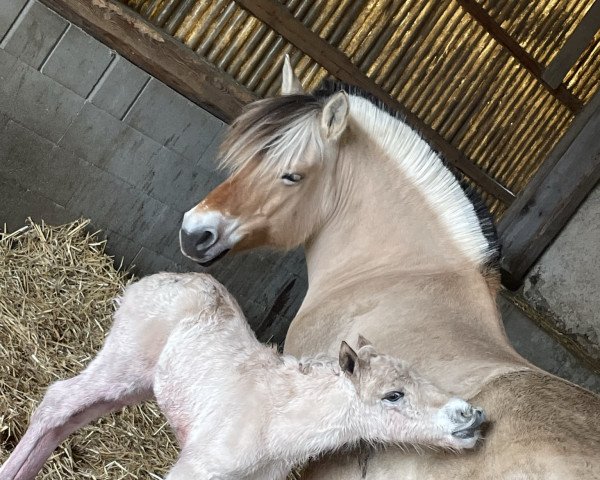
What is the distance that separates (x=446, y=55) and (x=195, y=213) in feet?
13.5

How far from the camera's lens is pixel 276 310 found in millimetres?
6145

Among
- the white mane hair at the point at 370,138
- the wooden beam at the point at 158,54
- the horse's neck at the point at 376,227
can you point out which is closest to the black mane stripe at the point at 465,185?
the white mane hair at the point at 370,138

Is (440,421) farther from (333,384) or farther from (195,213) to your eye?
(195,213)

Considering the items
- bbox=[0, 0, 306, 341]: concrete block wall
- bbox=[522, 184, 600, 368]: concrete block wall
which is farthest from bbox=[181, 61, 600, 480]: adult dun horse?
bbox=[522, 184, 600, 368]: concrete block wall

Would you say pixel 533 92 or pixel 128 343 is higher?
pixel 533 92

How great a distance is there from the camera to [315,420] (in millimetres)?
2305

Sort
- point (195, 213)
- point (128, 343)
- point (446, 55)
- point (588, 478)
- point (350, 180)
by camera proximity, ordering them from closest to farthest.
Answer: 1. point (588, 478)
2. point (128, 343)
3. point (195, 213)
4. point (350, 180)
5. point (446, 55)

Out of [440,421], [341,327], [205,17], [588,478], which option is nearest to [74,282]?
[205,17]

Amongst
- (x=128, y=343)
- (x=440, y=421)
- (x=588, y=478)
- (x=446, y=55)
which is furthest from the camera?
(x=446, y=55)

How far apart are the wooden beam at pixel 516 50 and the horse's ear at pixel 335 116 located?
3597 mm

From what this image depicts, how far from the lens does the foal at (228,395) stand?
2234mm

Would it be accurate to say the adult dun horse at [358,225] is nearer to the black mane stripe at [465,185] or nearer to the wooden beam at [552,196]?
the black mane stripe at [465,185]

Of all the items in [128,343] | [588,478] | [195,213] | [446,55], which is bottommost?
[128,343]

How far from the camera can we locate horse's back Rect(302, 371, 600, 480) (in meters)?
1.91
